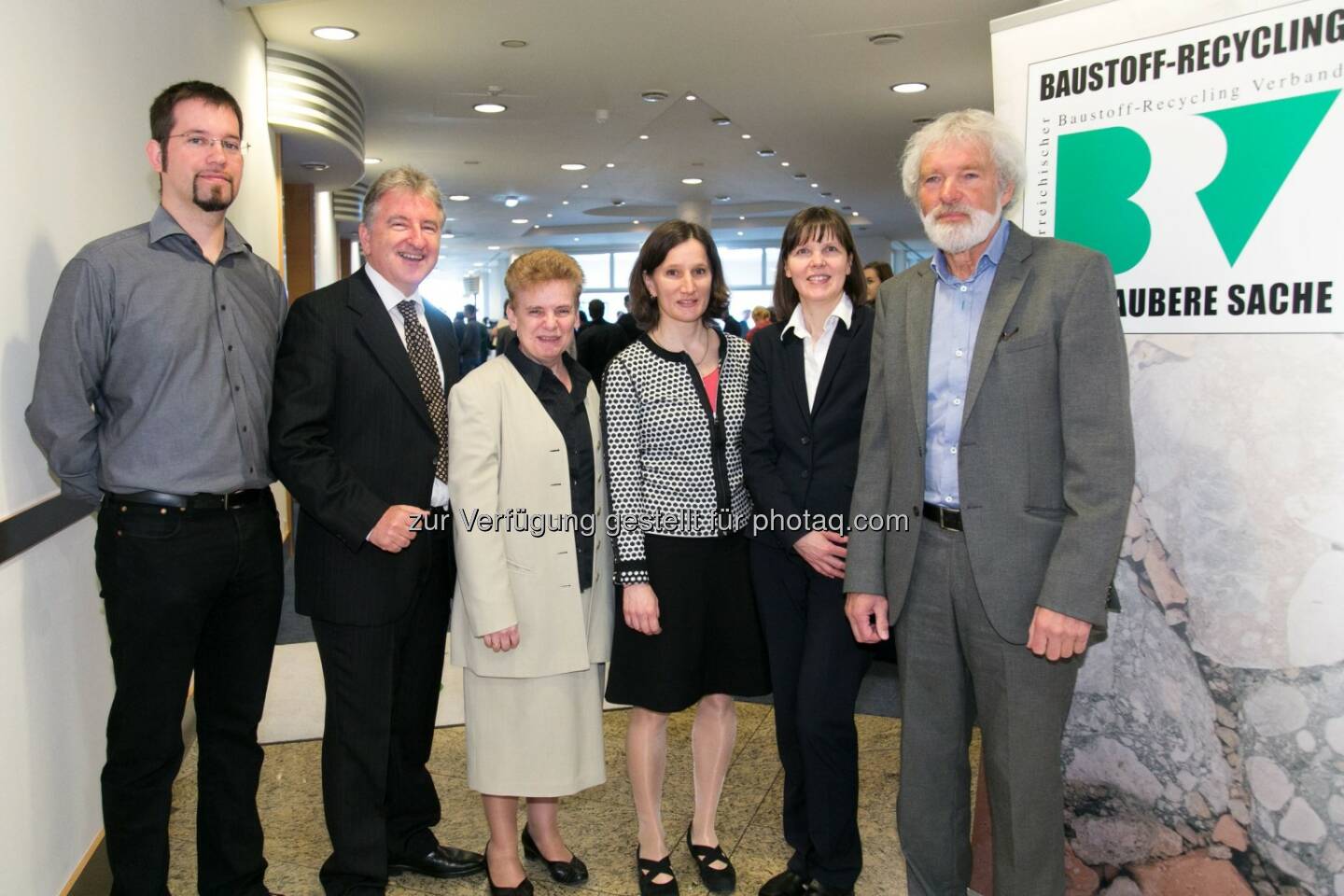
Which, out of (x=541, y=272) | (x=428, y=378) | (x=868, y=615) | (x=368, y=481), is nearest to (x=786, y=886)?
(x=868, y=615)

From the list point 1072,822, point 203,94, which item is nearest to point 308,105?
point 203,94

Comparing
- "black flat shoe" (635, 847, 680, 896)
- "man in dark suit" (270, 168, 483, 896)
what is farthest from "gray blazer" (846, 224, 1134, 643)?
"man in dark suit" (270, 168, 483, 896)

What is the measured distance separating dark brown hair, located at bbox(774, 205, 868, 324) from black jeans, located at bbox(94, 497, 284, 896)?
4.90 feet

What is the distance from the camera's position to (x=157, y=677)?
237 cm

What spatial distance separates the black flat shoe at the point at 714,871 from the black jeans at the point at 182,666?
1.23 meters

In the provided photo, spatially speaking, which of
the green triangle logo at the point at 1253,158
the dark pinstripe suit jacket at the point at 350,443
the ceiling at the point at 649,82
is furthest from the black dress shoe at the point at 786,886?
the ceiling at the point at 649,82

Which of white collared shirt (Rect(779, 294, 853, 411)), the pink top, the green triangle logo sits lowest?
the pink top

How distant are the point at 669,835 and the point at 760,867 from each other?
341 mm

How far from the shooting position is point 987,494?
2.21 m

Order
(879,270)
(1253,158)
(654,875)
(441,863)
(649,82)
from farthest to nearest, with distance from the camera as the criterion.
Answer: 1. (649,82)
2. (879,270)
3. (441,863)
4. (654,875)
5. (1253,158)

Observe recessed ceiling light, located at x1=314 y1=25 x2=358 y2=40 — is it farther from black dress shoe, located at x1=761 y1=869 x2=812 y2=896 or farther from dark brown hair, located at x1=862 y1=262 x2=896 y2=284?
black dress shoe, located at x1=761 y1=869 x2=812 y2=896

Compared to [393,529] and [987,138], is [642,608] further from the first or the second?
[987,138]

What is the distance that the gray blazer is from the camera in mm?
2078

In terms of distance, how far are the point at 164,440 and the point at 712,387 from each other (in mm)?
1373
